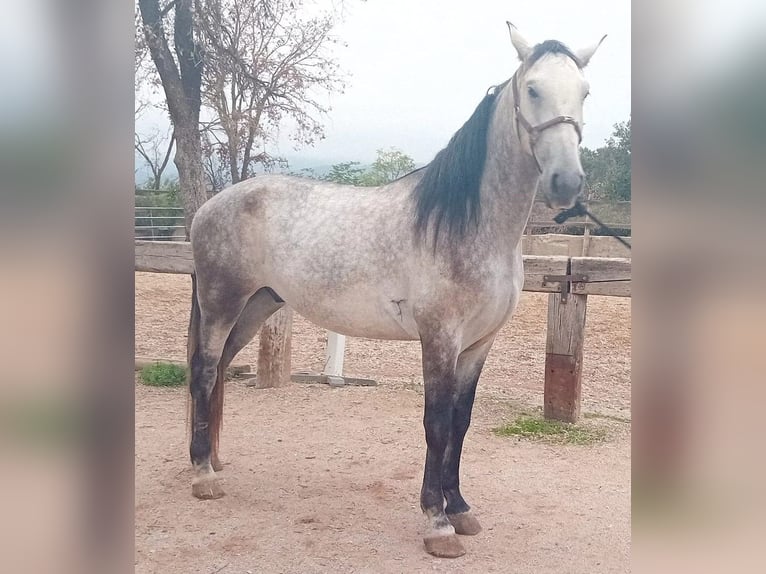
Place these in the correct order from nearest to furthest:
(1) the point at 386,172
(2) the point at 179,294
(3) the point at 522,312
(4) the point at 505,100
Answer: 1. (4) the point at 505,100
2. (1) the point at 386,172
3. (2) the point at 179,294
4. (3) the point at 522,312

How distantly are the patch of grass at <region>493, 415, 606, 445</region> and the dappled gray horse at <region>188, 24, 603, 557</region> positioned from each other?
51.7 inches

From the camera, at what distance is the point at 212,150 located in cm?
387

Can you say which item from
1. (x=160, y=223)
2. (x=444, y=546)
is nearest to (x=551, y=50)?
(x=444, y=546)

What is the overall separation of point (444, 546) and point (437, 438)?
422mm

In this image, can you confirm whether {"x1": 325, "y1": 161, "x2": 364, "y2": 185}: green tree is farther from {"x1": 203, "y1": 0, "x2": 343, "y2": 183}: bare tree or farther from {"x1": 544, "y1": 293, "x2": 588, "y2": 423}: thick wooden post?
{"x1": 544, "y1": 293, "x2": 588, "y2": 423}: thick wooden post

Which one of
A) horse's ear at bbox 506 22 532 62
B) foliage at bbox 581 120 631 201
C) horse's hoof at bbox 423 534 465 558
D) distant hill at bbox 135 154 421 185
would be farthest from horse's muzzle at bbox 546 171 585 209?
distant hill at bbox 135 154 421 185

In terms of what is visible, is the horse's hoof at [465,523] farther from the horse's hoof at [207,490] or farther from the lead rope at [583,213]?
the lead rope at [583,213]

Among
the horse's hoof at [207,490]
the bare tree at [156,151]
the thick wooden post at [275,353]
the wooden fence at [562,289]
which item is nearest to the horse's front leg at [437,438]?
the horse's hoof at [207,490]

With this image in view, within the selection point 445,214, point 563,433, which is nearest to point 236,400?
point 563,433

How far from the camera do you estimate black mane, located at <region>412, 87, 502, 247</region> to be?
2367 millimetres

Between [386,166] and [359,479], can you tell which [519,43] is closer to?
[386,166]

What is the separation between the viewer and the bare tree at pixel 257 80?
12.6ft
